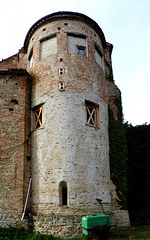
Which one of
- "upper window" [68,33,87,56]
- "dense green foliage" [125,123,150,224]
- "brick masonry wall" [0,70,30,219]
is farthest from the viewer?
"dense green foliage" [125,123,150,224]

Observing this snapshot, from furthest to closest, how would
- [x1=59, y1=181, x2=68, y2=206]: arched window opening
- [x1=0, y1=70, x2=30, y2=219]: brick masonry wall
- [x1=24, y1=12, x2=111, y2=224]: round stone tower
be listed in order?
[x1=0, y1=70, x2=30, y2=219]: brick masonry wall → [x1=24, y1=12, x2=111, y2=224]: round stone tower → [x1=59, y1=181, x2=68, y2=206]: arched window opening

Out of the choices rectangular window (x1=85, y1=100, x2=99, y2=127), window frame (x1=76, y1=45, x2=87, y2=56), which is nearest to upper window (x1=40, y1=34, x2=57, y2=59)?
window frame (x1=76, y1=45, x2=87, y2=56)

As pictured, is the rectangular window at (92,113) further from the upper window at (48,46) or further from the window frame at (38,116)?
the upper window at (48,46)

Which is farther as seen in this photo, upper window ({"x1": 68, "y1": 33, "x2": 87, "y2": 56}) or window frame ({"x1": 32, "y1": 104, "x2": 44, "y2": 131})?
upper window ({"x1": 68, "y1": 33, "x2": 87, "y2": 56})

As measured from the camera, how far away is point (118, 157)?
14906 millimetres

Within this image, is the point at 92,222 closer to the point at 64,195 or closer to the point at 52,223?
the point at 52,223

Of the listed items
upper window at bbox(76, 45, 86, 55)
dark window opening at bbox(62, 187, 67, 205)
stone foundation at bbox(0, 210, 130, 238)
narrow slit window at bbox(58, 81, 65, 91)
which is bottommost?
stone foundation at bbox(0, 210, 130, 238)

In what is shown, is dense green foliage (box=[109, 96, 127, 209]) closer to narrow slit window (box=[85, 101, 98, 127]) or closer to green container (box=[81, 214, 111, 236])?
narrow slit window (box=[85, 101, 98, 127])

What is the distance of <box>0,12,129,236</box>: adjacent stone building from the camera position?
11898 mm

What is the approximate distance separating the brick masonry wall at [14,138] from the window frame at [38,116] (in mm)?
371

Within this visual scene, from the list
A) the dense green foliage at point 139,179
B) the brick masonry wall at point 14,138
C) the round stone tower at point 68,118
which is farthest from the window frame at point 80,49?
the dense green foliage at point 139,179

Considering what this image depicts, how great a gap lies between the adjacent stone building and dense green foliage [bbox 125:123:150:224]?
2278 millimetres

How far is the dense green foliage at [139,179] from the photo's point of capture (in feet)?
51.1

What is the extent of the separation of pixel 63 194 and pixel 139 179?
662cm
